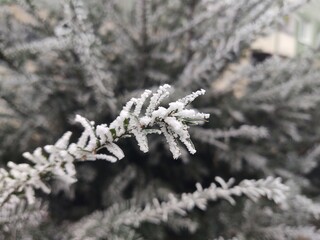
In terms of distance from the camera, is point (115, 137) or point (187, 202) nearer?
point (115, 137)

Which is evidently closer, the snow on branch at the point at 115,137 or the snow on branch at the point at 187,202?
the snow on branch at the point at 115,137

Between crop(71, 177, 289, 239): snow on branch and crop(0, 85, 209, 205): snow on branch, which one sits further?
crop(71, 177, 289, 239): snow on branch

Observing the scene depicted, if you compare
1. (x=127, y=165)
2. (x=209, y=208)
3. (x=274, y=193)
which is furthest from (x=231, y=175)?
(x=274, y=193)

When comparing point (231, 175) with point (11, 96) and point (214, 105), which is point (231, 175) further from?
point (11, 96)
